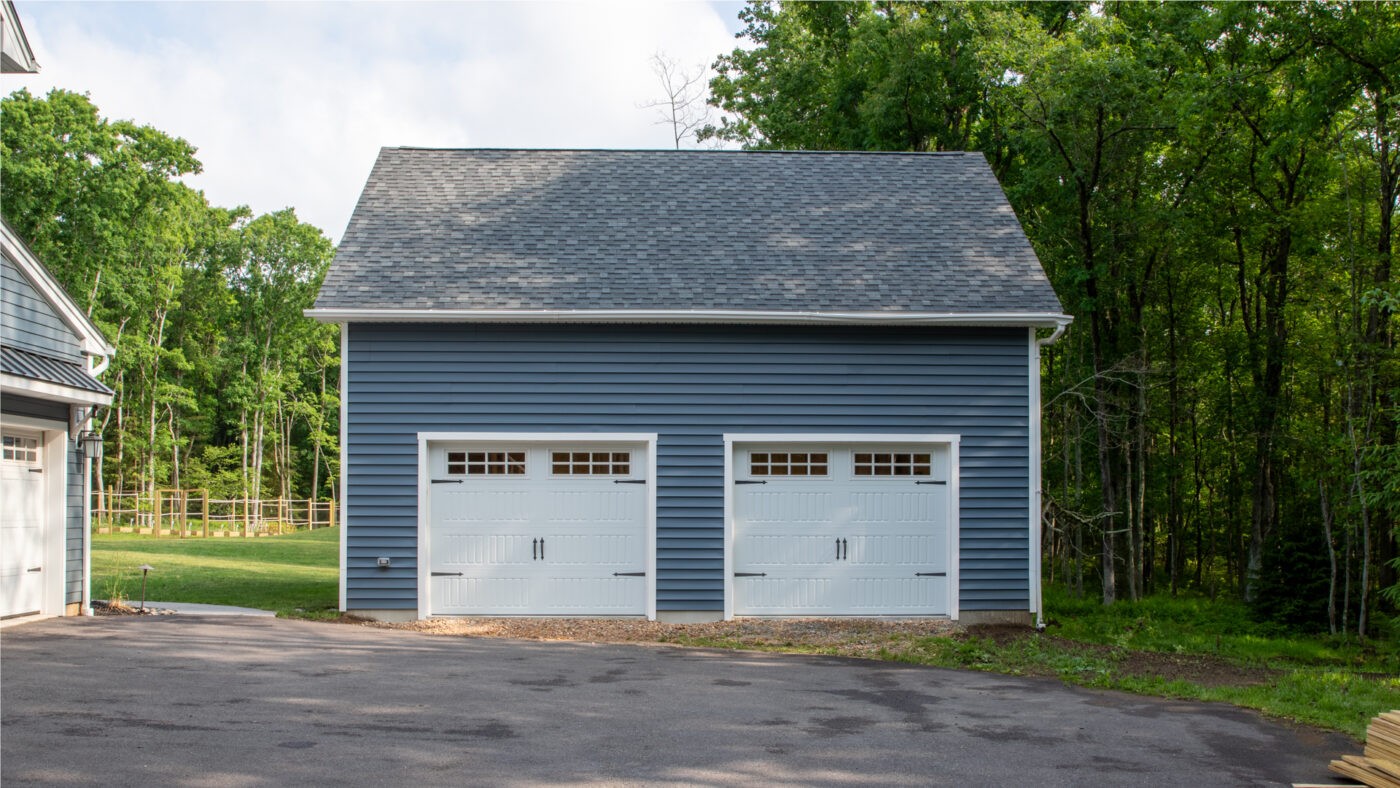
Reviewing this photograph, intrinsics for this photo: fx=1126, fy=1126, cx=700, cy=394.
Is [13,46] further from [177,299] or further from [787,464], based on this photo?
[177,299]

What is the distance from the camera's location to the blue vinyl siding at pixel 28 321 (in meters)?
10.4

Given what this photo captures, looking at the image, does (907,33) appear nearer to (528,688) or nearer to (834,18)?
(834,18)

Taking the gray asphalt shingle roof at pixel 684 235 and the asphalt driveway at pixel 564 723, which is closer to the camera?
the asphalt driveway at pixel 564 723

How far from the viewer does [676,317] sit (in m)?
11.9

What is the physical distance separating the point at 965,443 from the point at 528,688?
19.8 ft

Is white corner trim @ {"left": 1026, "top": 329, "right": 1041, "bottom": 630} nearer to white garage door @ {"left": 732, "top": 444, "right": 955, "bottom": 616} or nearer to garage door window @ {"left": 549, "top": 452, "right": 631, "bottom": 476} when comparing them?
white garage door @ {"left": 732, "top": 444, "right": 955, "bottom": 616}

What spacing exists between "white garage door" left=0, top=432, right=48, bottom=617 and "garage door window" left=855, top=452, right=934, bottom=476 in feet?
27.3

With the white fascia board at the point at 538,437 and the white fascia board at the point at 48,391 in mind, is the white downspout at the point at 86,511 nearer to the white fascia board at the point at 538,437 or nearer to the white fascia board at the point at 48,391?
the white fascia board at the point at 48,391

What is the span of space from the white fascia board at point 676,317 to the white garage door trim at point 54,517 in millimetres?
2735

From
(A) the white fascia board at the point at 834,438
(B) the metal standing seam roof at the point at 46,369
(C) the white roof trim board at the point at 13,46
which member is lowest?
(A) the white fascia board at the point at 834,438

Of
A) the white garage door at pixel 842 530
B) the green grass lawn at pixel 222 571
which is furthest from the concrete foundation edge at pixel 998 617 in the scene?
the green grass lawn at pixel 222 571

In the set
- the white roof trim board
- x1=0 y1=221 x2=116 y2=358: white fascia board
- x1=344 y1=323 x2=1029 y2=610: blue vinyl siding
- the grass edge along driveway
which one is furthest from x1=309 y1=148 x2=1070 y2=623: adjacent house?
the white roof trim board

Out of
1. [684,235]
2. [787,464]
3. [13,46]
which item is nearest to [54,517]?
[13,46]

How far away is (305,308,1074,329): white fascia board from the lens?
11.8 meters
